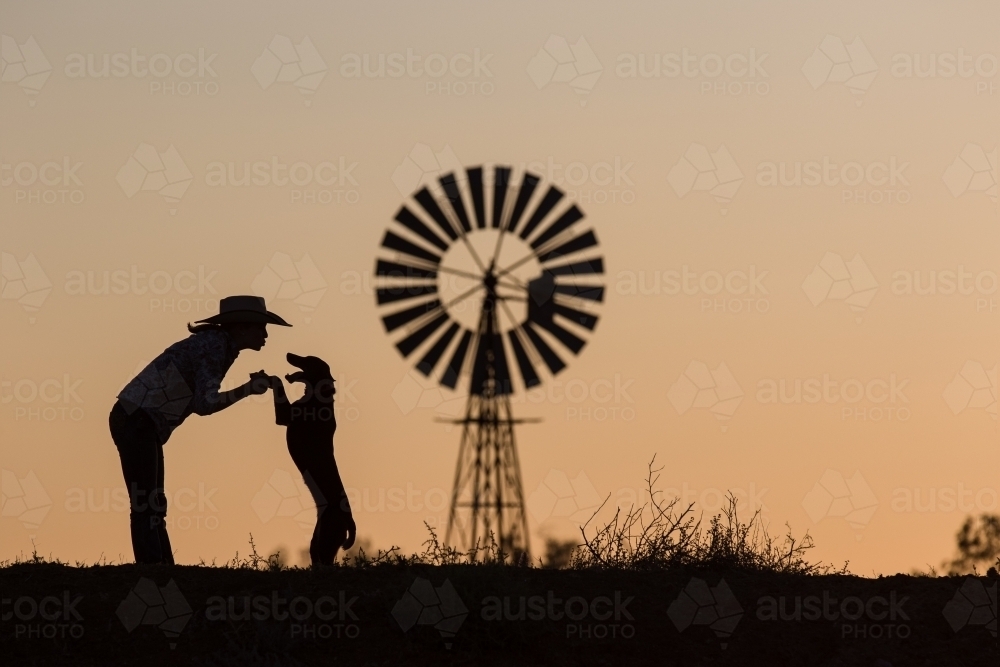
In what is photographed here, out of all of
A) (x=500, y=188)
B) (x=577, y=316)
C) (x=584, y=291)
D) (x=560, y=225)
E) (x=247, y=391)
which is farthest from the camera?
(x=584, y=291)

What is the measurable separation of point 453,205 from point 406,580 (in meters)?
13.4

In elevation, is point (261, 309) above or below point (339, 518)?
above

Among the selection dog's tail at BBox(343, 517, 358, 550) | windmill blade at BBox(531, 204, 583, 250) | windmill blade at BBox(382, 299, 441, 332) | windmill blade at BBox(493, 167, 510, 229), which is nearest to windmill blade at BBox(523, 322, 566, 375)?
windmill blade at BBox(531, 204, 583, 250)

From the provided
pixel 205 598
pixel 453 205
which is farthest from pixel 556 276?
pixel 205 598

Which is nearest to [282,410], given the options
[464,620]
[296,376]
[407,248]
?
[296,376]

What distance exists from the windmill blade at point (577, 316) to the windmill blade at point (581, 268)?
0.49m

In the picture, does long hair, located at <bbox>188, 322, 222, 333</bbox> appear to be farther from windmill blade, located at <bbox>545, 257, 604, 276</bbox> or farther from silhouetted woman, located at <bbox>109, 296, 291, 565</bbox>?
windmill blade, located at <bbox>545, 257, 604, 276</bbox>

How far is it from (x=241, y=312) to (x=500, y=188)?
39.5 ft

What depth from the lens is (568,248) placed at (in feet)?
78.3

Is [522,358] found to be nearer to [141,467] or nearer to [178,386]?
[178,386]

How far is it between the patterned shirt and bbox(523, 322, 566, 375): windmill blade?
11.9 meters

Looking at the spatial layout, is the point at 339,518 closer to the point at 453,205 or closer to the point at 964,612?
the point at 964,612

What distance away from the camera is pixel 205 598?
11070 mm

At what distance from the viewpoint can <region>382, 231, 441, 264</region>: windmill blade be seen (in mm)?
24188
